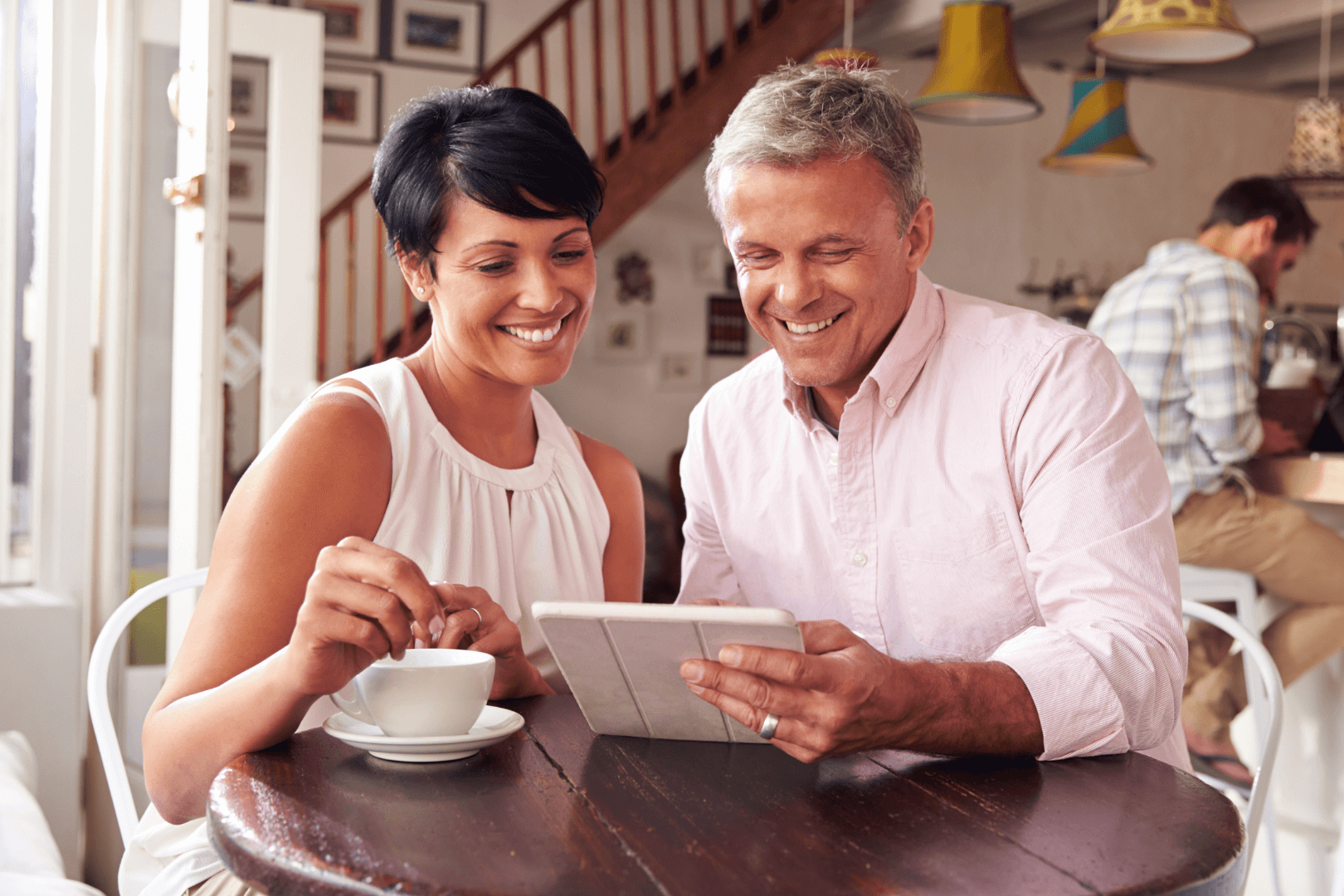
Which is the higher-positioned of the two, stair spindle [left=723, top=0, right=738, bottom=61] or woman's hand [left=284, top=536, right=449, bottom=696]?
stair spindle [left=723, top=0, right=738, bottom=61]

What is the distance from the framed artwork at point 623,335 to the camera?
7227mm

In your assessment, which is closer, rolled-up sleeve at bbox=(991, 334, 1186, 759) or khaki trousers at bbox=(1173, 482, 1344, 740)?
rolled-up sleeve at bbox=(991, 334, 1186, 759)

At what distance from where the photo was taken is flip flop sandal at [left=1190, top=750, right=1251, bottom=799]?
3.12 metres

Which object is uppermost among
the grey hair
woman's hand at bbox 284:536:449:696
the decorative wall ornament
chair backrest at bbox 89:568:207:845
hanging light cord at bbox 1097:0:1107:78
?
hanging light cord at bbox 1097:0:1107:78

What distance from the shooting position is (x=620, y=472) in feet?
5.81

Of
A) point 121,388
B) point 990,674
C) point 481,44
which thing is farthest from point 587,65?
point 990,674

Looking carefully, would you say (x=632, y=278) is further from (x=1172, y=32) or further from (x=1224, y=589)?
(x=1224, y=589)

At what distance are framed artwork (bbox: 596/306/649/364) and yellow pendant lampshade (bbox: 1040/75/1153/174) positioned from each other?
Result: 3.22 m

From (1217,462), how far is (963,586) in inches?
84.7

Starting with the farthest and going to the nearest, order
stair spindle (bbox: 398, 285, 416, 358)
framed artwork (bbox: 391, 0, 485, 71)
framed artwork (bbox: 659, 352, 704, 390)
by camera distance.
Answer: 1. framed artwork (bbox: 659, 352, 704, 390)
2. framed artwork (bbox: 391, 0, 485, 71)
3. stair spindle (bbox: 398, 285, 416, 358)

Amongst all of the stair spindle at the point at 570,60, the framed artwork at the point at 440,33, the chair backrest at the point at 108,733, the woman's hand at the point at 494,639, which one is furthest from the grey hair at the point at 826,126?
the framed artwork at the point at 440,33

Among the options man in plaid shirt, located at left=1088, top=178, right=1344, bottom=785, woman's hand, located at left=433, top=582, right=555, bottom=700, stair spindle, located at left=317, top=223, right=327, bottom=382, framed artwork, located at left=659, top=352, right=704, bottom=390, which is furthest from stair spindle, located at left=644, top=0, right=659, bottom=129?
woman's hand, located at left=433, top=582, right=555, bottom=700

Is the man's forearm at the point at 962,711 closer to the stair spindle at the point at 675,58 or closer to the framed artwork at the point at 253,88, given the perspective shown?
the framed artwork at the point at 253,88

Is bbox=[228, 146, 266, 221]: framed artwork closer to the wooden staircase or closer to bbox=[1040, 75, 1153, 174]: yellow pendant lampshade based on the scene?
→ the wooden staircase
